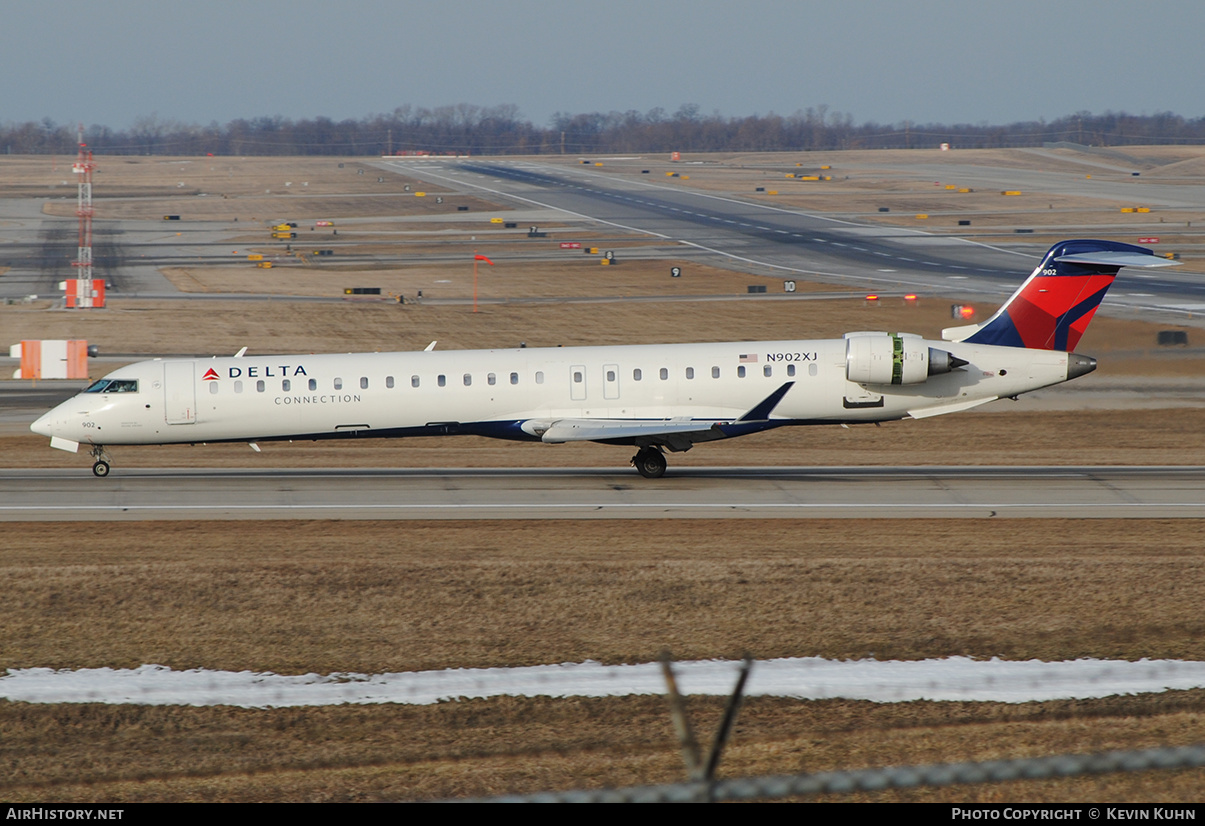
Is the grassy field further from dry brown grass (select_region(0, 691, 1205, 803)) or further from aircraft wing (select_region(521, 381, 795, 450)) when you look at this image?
aircraft wing (select_region(521, 381, 795, 450))

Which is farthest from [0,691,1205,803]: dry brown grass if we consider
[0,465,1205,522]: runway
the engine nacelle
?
the engine nacelle

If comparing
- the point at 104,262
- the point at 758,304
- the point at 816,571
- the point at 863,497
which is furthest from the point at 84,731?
the point at 104,262

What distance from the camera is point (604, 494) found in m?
29.8

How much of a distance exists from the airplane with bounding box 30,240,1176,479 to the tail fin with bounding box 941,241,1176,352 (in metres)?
0.64

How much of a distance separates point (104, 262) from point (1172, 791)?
9568 centimetres

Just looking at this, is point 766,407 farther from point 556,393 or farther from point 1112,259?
point 1112,259

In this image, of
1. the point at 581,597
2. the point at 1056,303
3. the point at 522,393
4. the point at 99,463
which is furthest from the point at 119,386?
the point at 1056,303

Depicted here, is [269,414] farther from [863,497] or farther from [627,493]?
[863,497]

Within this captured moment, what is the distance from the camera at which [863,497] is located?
29.3m

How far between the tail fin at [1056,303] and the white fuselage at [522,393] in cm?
92

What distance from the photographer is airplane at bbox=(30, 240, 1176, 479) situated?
101ft

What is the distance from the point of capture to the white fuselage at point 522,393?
3091 centimetres

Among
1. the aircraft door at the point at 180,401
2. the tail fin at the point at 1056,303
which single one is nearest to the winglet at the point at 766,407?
the tail fin at the point at 1056,303

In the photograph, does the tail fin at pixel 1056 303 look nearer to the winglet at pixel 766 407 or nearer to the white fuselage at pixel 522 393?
the white fuselage at pixel 522 393
